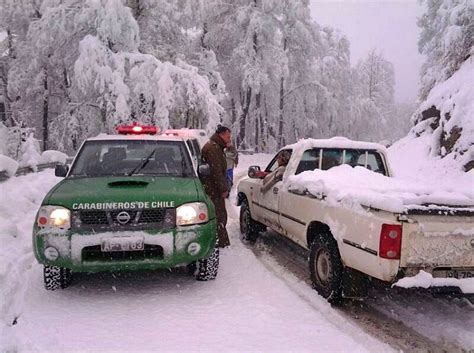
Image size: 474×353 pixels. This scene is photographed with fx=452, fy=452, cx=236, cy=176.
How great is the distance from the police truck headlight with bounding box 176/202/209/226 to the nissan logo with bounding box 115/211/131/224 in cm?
55

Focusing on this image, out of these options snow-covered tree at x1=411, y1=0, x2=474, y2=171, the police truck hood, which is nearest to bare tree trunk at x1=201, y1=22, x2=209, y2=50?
snow-covered tree at x1=411, y1=0, x2=474, y2=171

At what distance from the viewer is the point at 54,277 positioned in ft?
17.1

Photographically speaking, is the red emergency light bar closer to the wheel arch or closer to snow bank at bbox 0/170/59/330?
snow bank at bbox 0/170/59/330

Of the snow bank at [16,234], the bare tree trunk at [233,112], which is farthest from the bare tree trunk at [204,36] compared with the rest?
the snow bank at [16,234]

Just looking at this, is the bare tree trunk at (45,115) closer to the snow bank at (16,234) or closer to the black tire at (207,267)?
the snow bank at (16,234)

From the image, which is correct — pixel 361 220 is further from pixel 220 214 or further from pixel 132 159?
pixel 132 159

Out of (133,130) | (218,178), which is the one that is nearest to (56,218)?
(218,178)

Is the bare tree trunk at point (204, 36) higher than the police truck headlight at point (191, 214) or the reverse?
higher

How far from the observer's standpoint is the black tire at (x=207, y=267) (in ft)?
18.5

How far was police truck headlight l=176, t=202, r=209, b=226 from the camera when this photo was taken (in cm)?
509

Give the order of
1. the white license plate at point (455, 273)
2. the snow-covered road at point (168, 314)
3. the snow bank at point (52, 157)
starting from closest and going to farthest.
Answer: the snow-covered road at point (168, 314) < the white license plate at point (455, 273) < the snow bank at point (52, 157)

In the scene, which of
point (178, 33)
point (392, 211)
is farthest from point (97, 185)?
point (178, 33)

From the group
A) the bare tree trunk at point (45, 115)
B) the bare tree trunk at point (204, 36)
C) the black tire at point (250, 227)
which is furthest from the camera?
the bare tree trunk at point (204, 36)

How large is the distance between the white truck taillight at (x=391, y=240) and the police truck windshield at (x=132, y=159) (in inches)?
114
